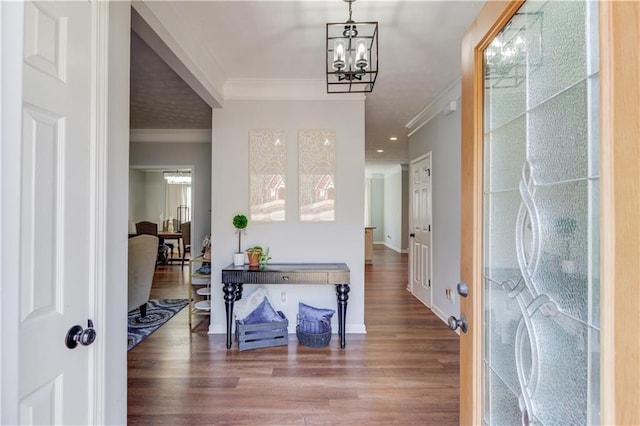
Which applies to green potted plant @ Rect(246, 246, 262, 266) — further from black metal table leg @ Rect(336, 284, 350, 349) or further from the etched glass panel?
the etched glass panel

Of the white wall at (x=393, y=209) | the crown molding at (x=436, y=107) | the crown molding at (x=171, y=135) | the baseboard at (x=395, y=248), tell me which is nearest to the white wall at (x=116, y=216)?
the crown molding at (x=436, y=107)

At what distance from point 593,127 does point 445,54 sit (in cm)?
240

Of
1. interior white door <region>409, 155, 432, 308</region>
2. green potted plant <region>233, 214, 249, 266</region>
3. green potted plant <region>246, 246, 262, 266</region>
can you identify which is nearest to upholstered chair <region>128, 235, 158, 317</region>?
green potted plant <region>233, 214, 249, 266</region>

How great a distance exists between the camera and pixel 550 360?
2.75 ft

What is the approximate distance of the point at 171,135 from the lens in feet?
17.9

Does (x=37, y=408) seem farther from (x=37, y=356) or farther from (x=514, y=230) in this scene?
(x=514, y=230)

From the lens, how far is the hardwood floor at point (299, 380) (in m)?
2.01

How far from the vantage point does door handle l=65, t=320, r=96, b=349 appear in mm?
980

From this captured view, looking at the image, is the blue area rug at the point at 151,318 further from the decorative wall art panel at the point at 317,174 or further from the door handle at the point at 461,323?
the door handle at the point at 461,323

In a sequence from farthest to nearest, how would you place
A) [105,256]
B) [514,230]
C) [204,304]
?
[204,304]
[105,256]
[514,230]

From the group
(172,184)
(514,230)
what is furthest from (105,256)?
(172,184)

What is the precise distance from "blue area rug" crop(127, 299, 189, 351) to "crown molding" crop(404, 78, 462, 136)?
13.3ft

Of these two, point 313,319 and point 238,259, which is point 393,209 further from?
point 238,259

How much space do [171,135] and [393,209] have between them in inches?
285
